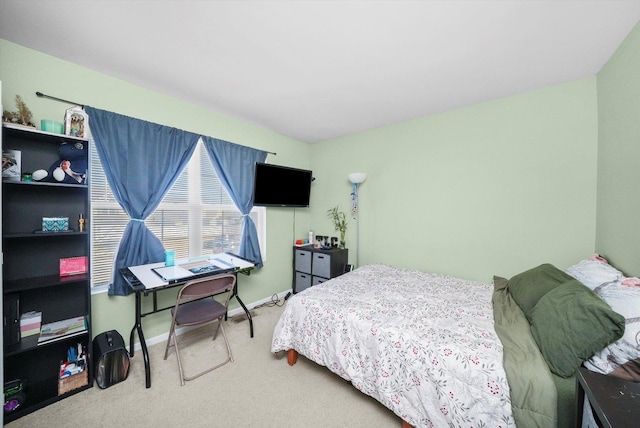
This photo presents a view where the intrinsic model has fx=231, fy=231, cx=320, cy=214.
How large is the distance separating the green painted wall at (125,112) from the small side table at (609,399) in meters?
3.08

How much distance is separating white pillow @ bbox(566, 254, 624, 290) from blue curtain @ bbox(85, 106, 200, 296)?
3.57 m

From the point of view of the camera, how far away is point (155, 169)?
234cm

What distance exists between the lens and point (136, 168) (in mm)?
2219

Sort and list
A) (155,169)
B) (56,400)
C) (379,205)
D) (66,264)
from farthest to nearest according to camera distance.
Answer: (379,205) → (155,169) → (66,264) → (56,400)

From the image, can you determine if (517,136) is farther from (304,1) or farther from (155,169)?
(155,169)

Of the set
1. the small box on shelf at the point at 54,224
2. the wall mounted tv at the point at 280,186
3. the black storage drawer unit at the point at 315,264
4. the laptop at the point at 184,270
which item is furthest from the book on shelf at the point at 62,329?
the black storage drawer unit at the point at 315,264

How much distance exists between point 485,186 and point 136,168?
3.57 m

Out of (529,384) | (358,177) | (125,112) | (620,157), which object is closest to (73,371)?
(125,112)

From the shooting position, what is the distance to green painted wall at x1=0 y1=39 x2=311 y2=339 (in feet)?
5.67

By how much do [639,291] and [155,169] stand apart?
11.9 feet

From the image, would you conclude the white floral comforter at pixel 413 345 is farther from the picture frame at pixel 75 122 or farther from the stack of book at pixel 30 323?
the picture frame at pixel 75 122

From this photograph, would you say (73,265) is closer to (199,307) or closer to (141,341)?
(141,341)

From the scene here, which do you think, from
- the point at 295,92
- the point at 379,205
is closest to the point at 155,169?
the point at 295,92

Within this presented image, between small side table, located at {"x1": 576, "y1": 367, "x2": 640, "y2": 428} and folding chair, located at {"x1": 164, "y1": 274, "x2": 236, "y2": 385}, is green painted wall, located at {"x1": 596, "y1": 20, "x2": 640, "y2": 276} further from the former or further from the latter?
folding chair, located at {"x1": 164, "y1": 274, "x2": 236, "y2": 385}
